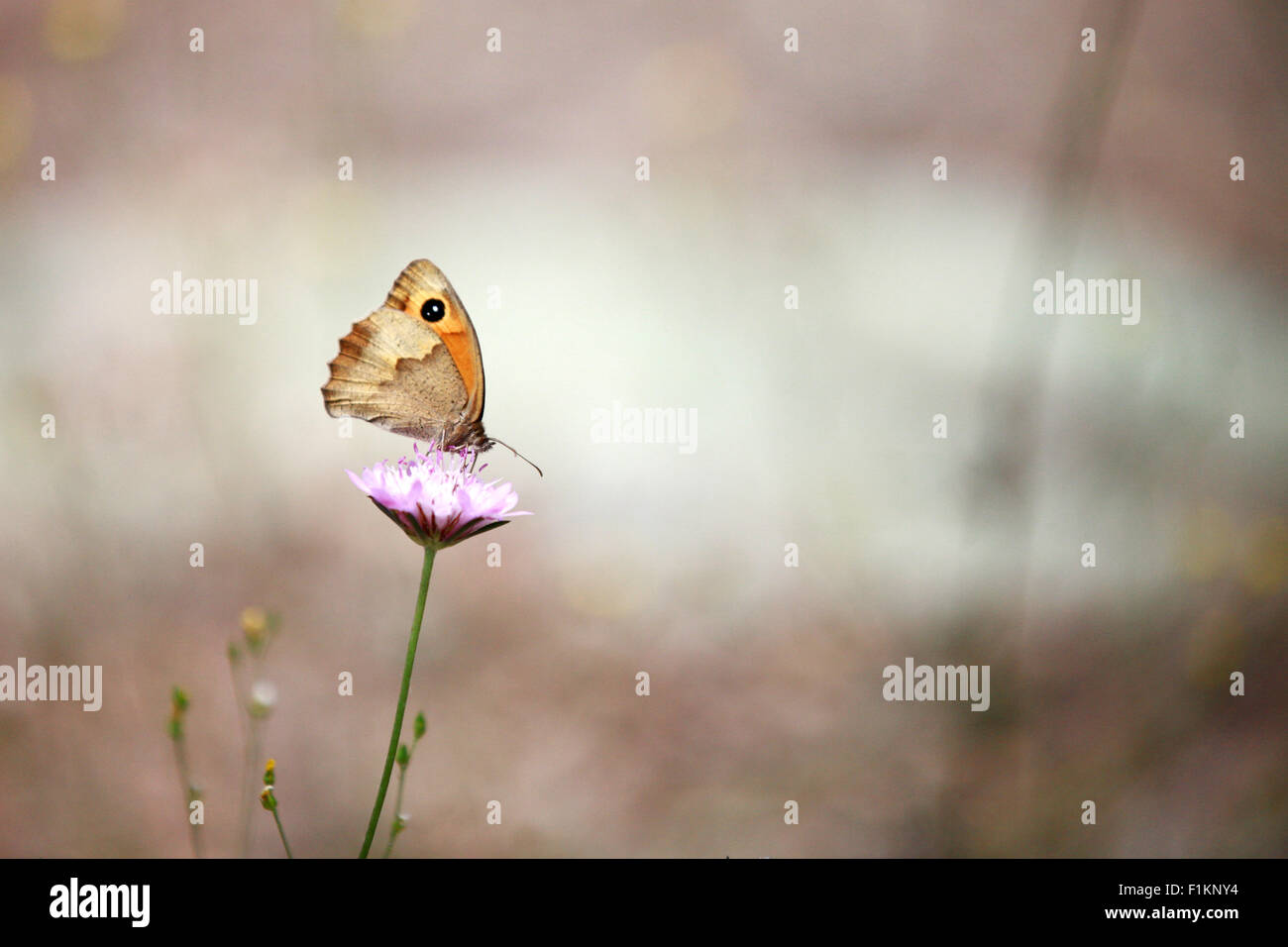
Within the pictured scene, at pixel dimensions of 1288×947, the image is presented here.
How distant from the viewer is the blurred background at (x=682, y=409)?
5.82 feet

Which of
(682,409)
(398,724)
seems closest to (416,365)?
(398,724)

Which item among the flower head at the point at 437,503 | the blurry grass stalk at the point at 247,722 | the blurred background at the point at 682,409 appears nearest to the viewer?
the flower head at the point at 437,503

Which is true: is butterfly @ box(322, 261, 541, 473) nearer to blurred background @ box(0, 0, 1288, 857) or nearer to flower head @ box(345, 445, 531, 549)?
flower head @ box(345, 445, 531, 549)

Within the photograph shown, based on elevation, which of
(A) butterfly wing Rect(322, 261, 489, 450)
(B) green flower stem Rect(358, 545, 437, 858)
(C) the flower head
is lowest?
(B) green flower stem Rect(358, 545, 437, 858)

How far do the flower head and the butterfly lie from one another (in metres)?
0.19

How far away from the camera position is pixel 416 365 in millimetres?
1039

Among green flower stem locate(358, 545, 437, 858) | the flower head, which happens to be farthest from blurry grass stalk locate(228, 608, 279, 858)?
green flower stem locate(358, 545, 437, 858)

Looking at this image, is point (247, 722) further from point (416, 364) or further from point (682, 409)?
point (682, 409)

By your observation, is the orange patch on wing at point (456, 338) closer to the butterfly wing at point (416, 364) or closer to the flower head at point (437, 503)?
the butterfly wing at point (416, 364)

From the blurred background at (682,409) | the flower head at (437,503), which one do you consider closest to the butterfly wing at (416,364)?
the flower head at (437,503)

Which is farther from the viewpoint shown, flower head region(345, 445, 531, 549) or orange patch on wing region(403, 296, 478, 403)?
orange patch on wing region(403, 296, 478, 403)

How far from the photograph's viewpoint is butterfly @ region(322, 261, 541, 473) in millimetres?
1028

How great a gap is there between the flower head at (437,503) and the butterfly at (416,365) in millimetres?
187
